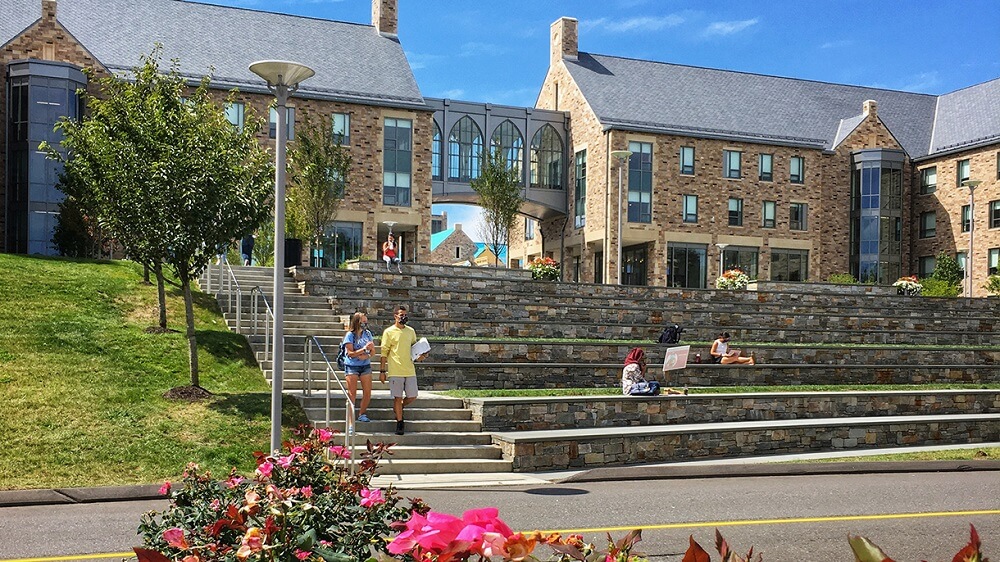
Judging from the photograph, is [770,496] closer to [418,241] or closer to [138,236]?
[138,236]

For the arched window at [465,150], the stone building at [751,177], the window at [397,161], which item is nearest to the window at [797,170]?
the stone building at [751,177]

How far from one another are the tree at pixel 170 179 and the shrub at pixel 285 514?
36.8ft

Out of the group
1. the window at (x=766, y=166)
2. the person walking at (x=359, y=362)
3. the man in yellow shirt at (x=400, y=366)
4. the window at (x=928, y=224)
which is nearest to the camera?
the person walking at (x=359, y=362)

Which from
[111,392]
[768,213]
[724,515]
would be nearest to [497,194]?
[768,213]

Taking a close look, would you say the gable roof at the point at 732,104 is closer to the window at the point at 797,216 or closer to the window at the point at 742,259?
the window at the point at 797,216

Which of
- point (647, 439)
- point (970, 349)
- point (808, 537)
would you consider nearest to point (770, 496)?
point (808, 537)

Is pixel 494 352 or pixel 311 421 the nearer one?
pixel 311 421

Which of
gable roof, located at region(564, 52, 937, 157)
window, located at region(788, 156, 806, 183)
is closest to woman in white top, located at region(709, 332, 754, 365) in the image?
gable roof, located at region(564, 52, 937, 157)

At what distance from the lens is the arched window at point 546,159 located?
166 ft

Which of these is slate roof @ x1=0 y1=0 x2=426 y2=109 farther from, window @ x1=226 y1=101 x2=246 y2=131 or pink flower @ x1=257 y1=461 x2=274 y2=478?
pink flower @ x1=257 y1=461 x2=274 y2=478

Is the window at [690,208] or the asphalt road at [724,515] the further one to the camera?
the window at [690,208]

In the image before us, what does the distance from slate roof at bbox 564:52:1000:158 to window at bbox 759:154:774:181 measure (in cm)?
89

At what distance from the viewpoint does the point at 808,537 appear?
9078mm

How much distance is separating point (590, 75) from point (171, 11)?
21.5 meters
